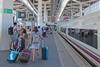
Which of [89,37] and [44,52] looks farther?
[44,52]

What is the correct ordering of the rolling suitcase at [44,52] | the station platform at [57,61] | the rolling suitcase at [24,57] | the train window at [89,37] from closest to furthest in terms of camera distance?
the train window at [89,37] < the station platform at [57,61] < the rolling suitcase at [24,57] < the rolling suitcase at [44,52]

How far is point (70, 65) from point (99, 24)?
2.65 m

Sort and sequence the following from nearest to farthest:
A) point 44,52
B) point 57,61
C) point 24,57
Answer: point 24,57 → point 57,61 → point 44,52

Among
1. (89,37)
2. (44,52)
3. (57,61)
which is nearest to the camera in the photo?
(89,37)

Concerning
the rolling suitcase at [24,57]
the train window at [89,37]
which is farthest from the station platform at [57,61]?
the train window at [89,37]

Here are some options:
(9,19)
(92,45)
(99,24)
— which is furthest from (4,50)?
(99,24)

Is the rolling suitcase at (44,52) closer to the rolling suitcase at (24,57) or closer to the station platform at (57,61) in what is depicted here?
the station platform at (57,61)

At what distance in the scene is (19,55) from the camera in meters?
10.5

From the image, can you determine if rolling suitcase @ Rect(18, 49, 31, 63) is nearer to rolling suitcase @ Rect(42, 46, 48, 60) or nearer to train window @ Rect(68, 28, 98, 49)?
rolling suitcase @ Rect(42, 46, 48, 60)

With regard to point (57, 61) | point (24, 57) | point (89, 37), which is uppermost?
point (89, 37)

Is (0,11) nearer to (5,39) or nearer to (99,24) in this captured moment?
(5,39)

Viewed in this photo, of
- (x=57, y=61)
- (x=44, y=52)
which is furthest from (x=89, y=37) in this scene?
(x=44, y=52)

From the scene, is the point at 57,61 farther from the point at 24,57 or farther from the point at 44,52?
the point at 24,57

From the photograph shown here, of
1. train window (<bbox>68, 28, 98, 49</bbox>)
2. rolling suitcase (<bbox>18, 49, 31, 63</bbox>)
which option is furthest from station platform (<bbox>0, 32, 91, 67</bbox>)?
train window (<bbox>68, 28, 98, 49</bbox>)
